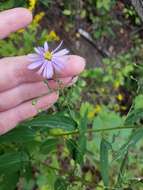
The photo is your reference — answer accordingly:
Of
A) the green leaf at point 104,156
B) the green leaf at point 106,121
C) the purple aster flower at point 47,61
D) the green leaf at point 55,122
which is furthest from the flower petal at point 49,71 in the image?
the green leaf at point 106,121

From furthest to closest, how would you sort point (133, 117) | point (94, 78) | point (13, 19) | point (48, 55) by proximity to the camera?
point (94, 78) < point (13, 19) < point (48, 55) < point (133, 117)

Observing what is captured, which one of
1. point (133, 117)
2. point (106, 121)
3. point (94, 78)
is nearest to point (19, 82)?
point (133, 117)

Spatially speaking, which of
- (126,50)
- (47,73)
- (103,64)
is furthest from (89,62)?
(47,73)

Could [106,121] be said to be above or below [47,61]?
below

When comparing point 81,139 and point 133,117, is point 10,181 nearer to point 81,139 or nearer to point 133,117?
point 81,139

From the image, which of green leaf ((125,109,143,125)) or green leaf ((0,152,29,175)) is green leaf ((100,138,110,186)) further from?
green leaf ((0,152,29,175))
